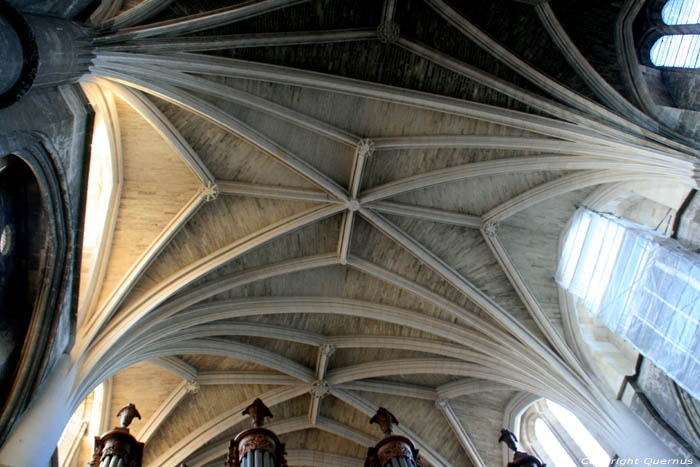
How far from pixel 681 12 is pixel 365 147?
6.86 metres

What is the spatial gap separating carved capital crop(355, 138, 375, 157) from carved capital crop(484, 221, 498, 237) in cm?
357

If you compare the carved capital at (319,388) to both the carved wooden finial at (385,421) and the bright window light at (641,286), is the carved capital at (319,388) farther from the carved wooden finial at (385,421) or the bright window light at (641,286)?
the bright window light at (641,286)

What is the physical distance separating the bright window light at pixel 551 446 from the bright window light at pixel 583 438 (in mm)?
400

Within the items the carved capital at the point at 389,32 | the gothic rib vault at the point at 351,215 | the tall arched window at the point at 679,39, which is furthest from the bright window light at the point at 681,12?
the carved capital at the point at 389,32

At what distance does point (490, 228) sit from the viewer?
14.8m

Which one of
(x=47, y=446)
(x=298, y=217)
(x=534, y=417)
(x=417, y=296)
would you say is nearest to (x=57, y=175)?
(x=47, y=446)

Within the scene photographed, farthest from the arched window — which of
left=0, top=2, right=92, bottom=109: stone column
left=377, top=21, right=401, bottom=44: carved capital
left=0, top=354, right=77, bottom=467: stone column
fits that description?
left=0, top=2, right=92, bottom=109: stone column

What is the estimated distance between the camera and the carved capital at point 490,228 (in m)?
14.8

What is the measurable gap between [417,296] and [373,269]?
4.49 ft

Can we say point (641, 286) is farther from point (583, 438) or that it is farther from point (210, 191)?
point (210, 191)

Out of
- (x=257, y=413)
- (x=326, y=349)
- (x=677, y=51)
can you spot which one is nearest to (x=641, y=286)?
(x=677, y=51)

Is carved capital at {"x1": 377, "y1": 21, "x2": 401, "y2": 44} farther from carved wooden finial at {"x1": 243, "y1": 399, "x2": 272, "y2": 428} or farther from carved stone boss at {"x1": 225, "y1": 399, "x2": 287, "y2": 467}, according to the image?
carved stone boss at {"x1": 225, "y1": 399, "x2": 287, "y2": 467}

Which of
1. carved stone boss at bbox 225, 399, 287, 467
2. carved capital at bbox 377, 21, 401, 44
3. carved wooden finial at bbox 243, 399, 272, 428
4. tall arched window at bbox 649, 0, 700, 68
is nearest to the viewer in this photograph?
carved stone boss at bbox 225, 399, 287, 467

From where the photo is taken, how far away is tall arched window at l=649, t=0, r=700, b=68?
11291mm
